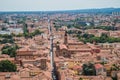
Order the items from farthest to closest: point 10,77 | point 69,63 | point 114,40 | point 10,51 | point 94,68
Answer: point 114,40 → point 10,51 → point 69,63 → point 94,68 → point 10,77

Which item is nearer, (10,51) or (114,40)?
(10,51)

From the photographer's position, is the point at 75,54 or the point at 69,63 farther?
the point at 75,54

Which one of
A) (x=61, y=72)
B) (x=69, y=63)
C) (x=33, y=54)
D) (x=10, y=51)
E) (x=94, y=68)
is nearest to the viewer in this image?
(x=61, y=72)

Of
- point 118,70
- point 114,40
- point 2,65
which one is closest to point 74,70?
point 118,70

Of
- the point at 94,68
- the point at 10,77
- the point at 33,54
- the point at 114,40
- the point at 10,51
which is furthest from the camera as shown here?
the point at 114,40

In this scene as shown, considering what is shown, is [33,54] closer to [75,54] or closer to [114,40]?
[75,54]

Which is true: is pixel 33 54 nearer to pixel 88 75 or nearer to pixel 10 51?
pixel 10 51

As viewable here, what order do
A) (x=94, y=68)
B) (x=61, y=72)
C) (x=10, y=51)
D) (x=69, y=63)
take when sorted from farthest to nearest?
(x=10, y=51) < (x=69, y=63) < (x=94, y=68) < (x=61, y=72)

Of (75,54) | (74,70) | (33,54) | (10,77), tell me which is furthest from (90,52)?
(10,77)
